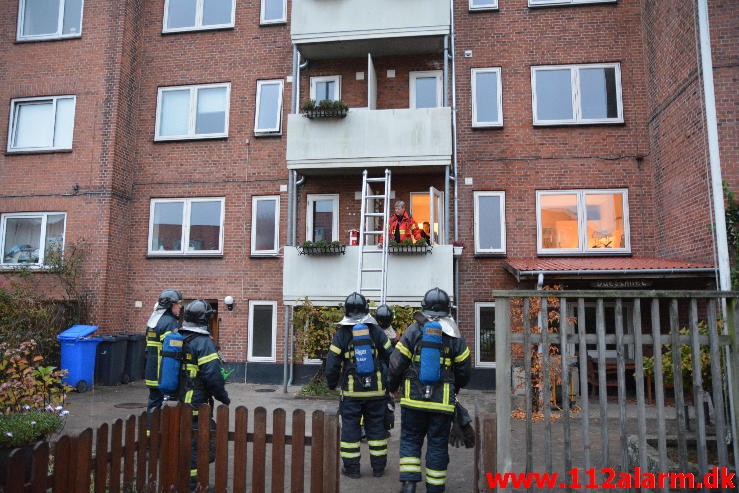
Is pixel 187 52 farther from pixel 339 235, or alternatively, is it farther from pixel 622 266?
pixel 622 266

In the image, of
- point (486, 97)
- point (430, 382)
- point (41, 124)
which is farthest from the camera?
point (41, 124)

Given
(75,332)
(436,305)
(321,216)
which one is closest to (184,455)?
(436,305)

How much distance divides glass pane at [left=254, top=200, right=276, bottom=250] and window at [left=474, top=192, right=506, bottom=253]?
206 inches

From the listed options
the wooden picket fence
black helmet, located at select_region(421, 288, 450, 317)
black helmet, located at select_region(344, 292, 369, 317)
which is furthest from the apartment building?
the wooden picket fence

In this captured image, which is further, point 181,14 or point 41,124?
point 181,14

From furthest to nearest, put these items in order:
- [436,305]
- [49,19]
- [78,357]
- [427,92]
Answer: [49,19]
[427,92]
[78,357]
[436,305]

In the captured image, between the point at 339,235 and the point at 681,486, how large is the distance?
9.68 m

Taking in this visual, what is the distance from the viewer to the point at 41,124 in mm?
14336

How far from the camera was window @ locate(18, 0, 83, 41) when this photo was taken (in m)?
14.4

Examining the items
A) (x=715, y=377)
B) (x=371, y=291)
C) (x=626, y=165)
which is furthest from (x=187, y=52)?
(x=715, y=377)

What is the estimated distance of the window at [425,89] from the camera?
1338cm

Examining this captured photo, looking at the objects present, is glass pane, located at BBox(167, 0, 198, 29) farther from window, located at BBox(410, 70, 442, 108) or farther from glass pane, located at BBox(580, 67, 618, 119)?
glass pane, located at BBox(580, 67, 618, 119)

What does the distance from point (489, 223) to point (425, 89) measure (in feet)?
12.7

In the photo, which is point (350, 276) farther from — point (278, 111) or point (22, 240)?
point (22, 240)
